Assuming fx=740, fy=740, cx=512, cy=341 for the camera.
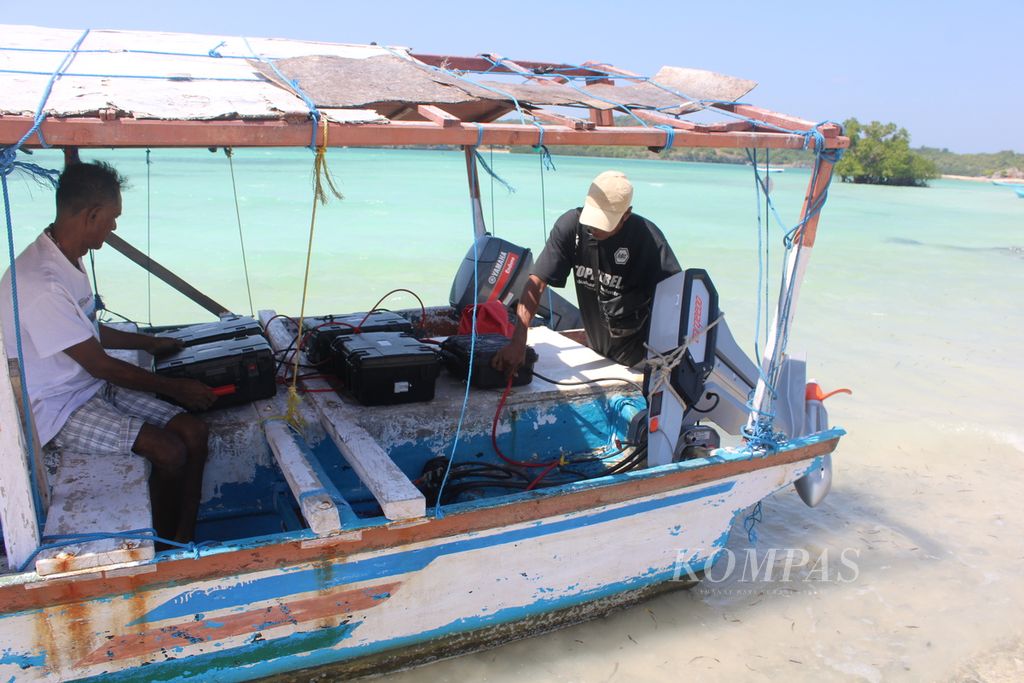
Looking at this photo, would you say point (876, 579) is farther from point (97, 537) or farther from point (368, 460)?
point (97, 537)

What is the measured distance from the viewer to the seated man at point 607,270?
12.8 feet

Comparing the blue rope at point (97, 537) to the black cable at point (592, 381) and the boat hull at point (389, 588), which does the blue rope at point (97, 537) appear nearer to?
the boat hull at point (389, 588)

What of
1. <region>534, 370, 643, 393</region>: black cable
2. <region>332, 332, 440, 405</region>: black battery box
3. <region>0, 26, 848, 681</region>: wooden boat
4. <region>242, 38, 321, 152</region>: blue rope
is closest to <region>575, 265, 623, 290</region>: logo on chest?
<region>534, 370, 643, 393</region>: black cable

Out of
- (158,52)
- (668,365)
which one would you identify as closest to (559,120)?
(668,365)

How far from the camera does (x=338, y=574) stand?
2664 mm

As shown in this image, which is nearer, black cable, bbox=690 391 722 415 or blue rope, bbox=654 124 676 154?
blue rope, bbox=654 124 676 154

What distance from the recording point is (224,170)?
34.6 metres

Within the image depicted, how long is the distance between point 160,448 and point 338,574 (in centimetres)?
88

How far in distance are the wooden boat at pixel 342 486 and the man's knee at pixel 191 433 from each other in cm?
20

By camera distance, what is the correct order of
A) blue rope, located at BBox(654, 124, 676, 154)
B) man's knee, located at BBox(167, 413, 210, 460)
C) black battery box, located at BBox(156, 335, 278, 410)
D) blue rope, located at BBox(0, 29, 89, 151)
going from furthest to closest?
black battery box, located at BBox(156, 335, 278, 410)
man's knee, located at BBox(167, 413, 210, 460)
blue rope, located at BBox(654, 124, 676, 154)
blue rope, located at BBox(0, 29, 89, 151)

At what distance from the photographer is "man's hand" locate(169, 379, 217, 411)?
3152mm

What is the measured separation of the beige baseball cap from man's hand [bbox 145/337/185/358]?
214 cm

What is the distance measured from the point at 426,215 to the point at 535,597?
19.8m

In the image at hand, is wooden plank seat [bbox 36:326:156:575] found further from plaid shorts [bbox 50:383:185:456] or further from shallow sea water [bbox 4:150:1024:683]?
shallow sea water [bbox 4:150:1024:683]
